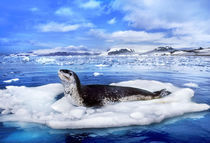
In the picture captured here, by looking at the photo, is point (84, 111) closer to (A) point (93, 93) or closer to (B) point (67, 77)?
(A) point (93, 93)

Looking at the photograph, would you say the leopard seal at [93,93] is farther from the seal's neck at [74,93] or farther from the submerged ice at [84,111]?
the submerged ice at [84,111]

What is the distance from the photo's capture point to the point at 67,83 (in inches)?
226

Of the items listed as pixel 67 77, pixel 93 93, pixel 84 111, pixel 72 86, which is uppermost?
pixel 67 77

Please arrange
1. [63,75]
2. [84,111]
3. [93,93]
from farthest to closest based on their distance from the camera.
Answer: [93,93]
[63,75]
[84,111]

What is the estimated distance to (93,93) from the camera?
5930 mm

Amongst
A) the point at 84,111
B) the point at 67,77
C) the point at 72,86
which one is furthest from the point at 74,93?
the point at 84,111

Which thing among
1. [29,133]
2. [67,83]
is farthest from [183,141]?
[67,83]

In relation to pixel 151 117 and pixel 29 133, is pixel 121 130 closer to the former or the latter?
pixel 151 117

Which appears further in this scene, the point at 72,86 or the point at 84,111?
the point at 72,86

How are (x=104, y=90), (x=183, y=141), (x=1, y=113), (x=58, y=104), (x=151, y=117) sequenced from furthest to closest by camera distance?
(x=104, y=90)
(x=58, y=104)
(x=1, y=113)
(x=151, y=117)
(x=183, y=141)

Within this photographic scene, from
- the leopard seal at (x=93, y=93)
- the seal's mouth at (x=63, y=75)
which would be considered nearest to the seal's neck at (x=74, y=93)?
the leopard seal at (x=93, y=93)

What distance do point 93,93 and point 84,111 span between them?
920 millimetres

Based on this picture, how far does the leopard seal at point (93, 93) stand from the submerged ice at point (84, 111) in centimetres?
26

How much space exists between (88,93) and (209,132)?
320 cm
